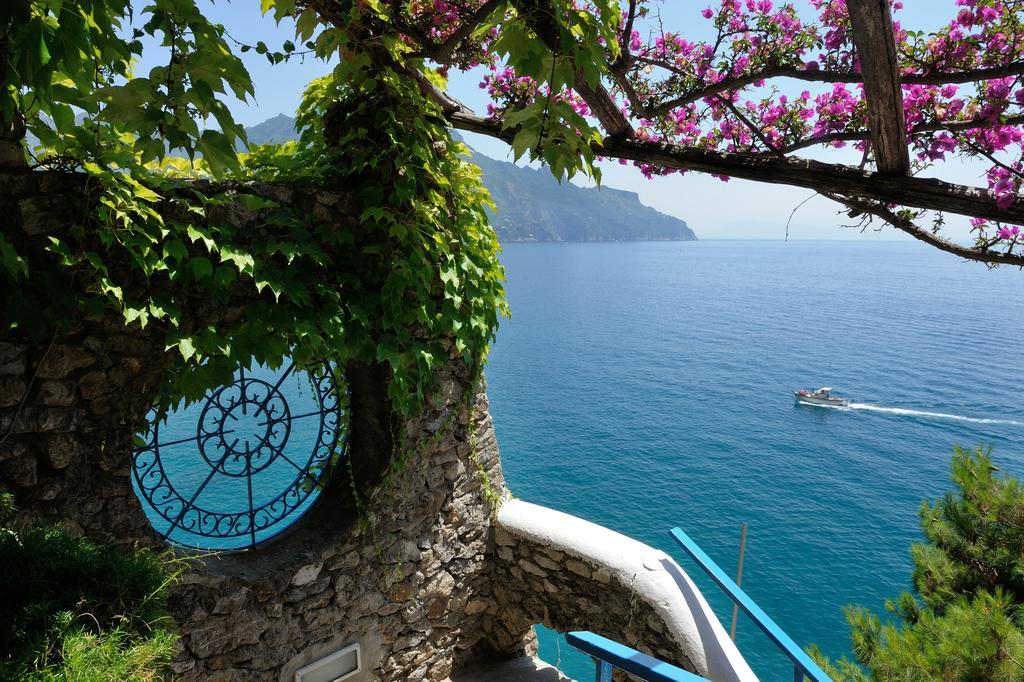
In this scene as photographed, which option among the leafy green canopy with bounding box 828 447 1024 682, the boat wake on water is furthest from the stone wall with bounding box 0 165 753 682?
the boat wake on water

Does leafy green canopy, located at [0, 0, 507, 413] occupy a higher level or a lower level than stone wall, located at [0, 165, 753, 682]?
higher

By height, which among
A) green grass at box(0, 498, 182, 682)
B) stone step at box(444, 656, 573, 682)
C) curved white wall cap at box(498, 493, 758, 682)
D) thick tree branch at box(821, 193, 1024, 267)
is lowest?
stone step at box(444, 656, 573, 682)

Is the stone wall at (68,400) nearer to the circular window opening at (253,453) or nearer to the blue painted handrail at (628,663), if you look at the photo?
the circular window opening at (253,453)

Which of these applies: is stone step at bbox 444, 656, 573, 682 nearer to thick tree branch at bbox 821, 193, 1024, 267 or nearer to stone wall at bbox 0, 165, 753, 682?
stone wall at bbox 0, 165, 753, 682

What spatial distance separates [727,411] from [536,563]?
28260 mm

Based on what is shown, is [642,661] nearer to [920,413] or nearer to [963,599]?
[963,599]

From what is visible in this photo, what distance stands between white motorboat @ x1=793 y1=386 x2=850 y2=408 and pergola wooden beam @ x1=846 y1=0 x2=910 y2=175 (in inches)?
1241

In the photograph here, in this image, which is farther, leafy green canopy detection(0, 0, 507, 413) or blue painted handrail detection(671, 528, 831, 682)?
blue painted handrail detection(671, 528, 831, 682)

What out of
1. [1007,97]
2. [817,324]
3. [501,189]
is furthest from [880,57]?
[501,189]

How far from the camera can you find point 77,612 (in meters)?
1.40

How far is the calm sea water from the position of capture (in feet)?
57.5

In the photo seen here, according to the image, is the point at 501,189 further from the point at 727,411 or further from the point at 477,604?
the point at 477,604

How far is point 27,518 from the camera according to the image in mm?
2266

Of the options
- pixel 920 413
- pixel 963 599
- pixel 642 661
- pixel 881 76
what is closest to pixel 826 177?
pixel 881 76
